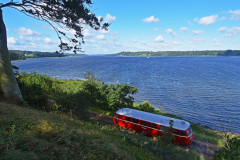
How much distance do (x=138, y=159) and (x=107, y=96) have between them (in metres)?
18.6

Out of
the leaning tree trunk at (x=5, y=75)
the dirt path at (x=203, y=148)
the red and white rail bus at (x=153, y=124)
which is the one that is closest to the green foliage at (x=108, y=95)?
the red and white rail bus at (x=153, y=124)

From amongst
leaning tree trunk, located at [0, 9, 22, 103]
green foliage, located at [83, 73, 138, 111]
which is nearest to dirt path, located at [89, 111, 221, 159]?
green foliage, located at [83, 73, 138, 111]

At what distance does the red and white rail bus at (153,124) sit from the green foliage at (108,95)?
5.06m

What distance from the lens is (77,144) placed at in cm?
484

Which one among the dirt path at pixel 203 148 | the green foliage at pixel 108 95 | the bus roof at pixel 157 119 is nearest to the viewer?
the dirt path at pixel 203 148

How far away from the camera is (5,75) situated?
10.6m

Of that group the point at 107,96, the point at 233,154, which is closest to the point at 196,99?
the point at 107,96

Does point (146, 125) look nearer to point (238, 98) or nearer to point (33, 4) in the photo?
point (33, 4)

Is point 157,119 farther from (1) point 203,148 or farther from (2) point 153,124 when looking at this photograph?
(1) point 203,148

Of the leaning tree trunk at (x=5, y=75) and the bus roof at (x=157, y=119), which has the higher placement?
the leaning tree trunk at (x=5, y=75)

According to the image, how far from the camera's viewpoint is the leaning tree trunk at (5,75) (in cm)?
1024

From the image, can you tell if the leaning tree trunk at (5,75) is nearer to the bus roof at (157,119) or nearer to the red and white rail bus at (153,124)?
the red and white rail bus at (153,124)

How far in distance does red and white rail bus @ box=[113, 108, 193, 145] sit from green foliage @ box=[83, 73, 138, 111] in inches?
199

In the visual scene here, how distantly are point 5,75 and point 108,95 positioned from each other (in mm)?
15125
